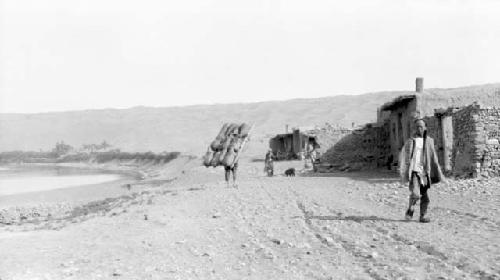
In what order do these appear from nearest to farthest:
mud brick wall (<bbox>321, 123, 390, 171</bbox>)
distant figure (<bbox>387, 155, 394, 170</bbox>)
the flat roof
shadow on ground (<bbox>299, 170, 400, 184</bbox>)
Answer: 1. shadow on ground (<bbox>299, 170, 400, 184</bbox>)
2. the flat roof
3. distant figure (<bbox>387, 155, 394, 170</bbox>)
4. mud brick wall (<bbox>321, 123, 390, 171</bbox>)

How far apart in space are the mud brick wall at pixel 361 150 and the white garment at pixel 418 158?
18696mm

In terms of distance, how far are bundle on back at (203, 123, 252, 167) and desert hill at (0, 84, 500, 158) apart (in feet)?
206

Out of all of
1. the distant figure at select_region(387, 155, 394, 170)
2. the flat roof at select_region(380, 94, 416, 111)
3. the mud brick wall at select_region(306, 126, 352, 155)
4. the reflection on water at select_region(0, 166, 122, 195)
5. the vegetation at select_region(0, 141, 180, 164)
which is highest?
the flat roof at select_region(380, 94, 416, 111)

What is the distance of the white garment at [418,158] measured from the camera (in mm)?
9781

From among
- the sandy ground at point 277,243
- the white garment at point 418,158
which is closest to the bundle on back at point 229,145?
the sandy ground at point 277,243

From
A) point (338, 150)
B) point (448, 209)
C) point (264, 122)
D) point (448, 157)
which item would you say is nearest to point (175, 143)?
point (264, 122)

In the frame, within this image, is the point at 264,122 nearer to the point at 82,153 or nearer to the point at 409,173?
the point at 82,153

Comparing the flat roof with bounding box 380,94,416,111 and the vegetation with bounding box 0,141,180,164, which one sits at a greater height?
the flat roof with bounding box 380,94,416,111

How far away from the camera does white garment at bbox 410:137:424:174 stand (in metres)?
9.78

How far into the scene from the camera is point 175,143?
98438 mm

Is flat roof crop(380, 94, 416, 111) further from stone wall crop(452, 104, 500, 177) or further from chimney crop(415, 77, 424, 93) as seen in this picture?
stone wall crop(452, 104, 500, 177)

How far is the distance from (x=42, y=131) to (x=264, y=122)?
64.6 meters

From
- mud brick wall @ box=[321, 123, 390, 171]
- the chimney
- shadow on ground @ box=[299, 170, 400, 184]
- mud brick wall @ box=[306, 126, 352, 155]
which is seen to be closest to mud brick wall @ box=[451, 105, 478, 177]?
shadow on ground @ box=[299, 170, 400, 184]

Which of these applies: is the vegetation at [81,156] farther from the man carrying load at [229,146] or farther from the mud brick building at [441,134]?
the man carrying load at [229,146]
